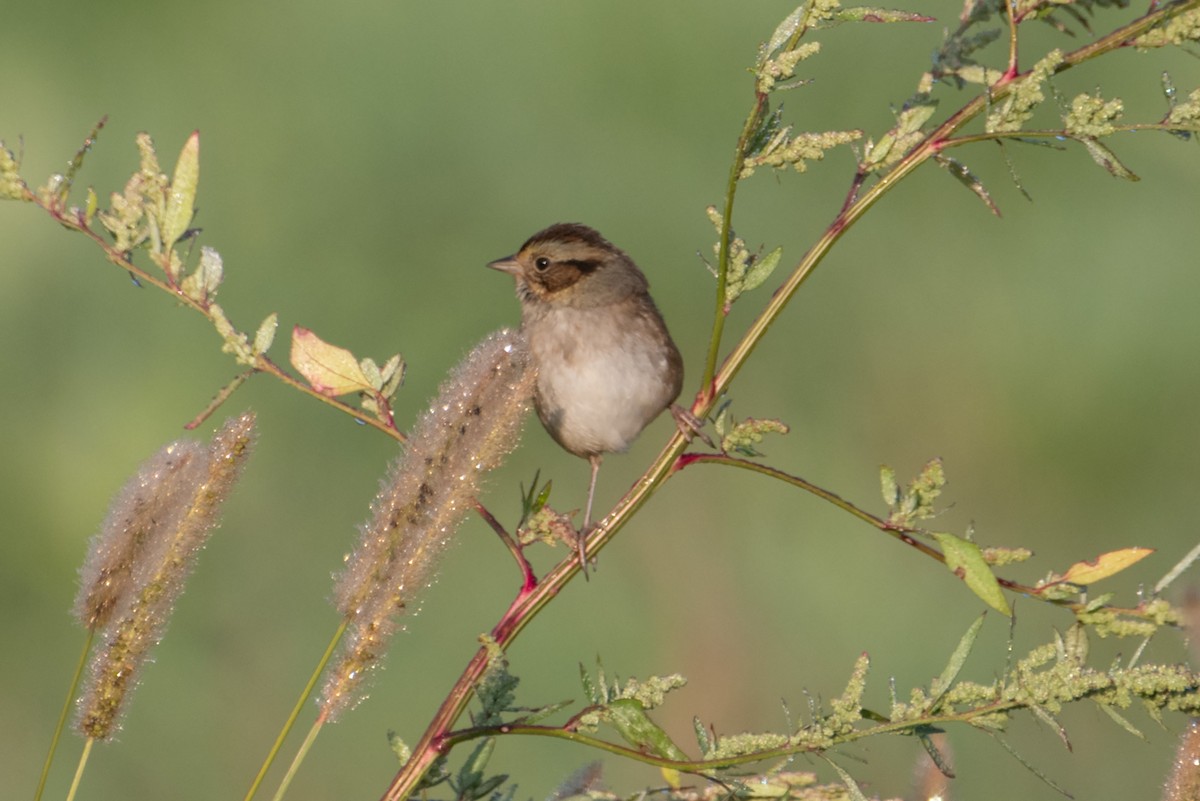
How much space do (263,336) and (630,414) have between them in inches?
93.4

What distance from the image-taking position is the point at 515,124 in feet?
27.0

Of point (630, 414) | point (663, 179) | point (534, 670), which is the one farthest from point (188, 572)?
point (663, 179)

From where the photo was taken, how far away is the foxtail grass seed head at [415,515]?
188 cm

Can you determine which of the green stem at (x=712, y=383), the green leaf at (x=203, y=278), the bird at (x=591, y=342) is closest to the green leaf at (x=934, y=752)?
the green stem at (x=712, y=383)

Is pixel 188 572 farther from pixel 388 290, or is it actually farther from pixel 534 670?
pixel 388 290

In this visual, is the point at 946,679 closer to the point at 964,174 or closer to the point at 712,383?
the point at 712,383

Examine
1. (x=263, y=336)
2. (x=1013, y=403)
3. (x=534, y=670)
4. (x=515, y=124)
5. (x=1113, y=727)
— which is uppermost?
(x=515, y=124)

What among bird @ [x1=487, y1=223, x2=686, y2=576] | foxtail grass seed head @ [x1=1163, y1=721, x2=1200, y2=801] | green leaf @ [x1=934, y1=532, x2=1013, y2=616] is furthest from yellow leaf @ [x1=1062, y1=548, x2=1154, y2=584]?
bird @ [x1=487, y1=223, x2=686, y2=576]

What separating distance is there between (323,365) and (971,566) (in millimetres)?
805

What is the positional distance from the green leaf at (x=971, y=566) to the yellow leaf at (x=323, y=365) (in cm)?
73

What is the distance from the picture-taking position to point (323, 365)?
209cm

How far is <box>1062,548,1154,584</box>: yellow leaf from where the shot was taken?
74.1 inches

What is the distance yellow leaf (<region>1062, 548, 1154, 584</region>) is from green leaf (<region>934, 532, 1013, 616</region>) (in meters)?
0.09

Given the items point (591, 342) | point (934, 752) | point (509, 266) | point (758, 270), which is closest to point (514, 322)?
point (509, 266)
